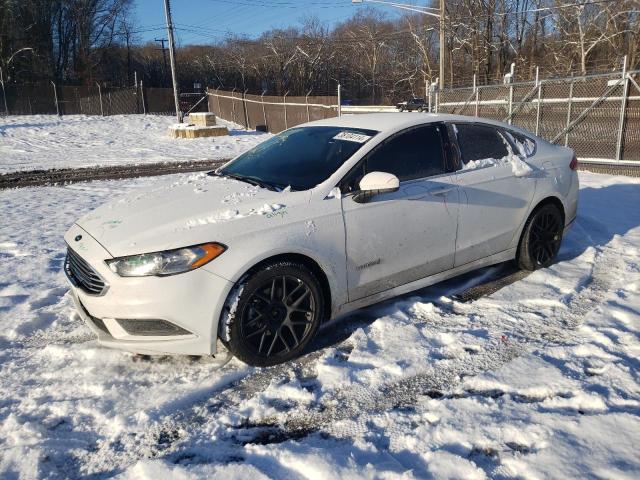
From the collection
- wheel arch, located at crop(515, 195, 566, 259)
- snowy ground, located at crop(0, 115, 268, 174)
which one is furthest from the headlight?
snowy ground, located at crop(0, 115, 268, 174)

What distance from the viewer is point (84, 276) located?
3.42m

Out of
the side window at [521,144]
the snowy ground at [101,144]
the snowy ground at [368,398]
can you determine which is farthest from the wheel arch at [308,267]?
the snowy ground at [101,144]

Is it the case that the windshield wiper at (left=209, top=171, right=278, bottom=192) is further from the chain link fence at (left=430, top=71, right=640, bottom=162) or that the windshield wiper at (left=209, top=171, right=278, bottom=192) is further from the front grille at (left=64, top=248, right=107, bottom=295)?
the chain link fence at (left=430, top=71, right=640, bottom=162)

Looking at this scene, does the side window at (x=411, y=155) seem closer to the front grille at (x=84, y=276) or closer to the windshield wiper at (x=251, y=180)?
the windshield wiper at (x=251, y=180)

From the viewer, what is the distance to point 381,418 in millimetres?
2898

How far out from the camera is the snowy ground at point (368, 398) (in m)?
2.56

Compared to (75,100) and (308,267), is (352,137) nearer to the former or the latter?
(308,267)

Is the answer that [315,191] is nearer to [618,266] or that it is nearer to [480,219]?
[480,219]

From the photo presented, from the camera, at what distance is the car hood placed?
3.22 meters

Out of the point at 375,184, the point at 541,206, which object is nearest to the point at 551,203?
the point at 541,206

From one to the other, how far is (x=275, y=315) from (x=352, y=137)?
5.18ft

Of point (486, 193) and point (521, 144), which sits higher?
point (521, 144)

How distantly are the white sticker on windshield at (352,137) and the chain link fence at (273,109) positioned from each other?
15.1 meters

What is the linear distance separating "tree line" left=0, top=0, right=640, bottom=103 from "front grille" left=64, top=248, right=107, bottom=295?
34.7 metres
